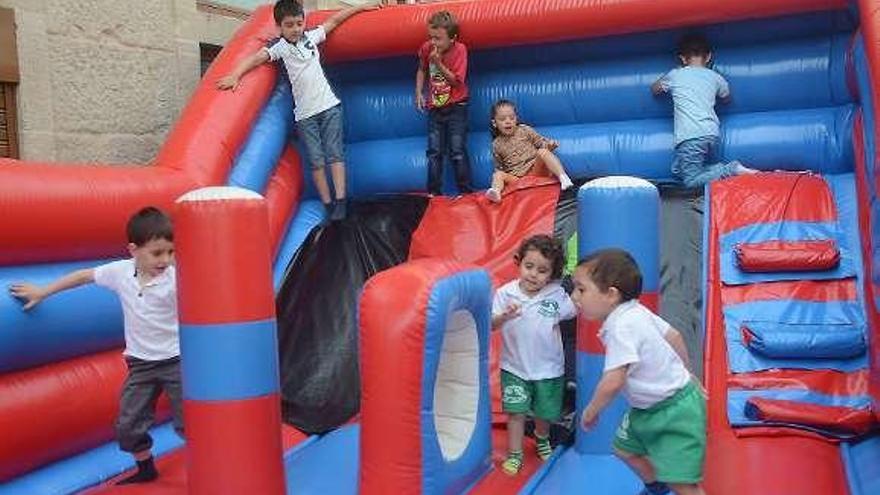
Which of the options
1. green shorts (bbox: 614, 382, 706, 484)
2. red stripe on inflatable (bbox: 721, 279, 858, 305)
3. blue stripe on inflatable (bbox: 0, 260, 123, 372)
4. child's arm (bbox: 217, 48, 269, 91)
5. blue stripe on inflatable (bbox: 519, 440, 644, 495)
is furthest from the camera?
child's arm (bbox: 217, 48, 269, 91)

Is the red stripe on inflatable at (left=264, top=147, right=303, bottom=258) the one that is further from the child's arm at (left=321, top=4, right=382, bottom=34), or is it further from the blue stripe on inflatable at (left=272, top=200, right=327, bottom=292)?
the child's arm at (left=321, top=4, right=382, bottom=34)

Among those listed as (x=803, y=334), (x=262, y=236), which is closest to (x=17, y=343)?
(x=262, y=236)

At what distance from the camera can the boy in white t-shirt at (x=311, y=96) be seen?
A: 451 centimetres

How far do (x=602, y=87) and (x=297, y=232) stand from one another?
1730 mm

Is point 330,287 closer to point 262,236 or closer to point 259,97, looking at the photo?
point 259,97

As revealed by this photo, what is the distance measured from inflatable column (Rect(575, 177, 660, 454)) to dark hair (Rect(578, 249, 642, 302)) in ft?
2.07

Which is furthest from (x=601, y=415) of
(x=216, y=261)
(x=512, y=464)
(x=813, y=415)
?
(x=216, y=261)

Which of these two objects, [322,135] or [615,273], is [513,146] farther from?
[615,273]

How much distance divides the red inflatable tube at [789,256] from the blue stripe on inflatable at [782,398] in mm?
629

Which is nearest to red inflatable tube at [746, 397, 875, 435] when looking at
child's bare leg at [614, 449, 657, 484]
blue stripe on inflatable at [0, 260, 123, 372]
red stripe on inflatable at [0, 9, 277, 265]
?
child's bare leg at [614, 449, 657, 484]

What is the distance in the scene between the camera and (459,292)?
8.50 feet

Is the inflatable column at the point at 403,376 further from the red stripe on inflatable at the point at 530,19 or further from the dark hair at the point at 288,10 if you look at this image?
the dark hair at the point at 288,10

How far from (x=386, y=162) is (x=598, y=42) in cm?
129

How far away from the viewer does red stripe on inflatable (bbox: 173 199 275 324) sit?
2.38m
